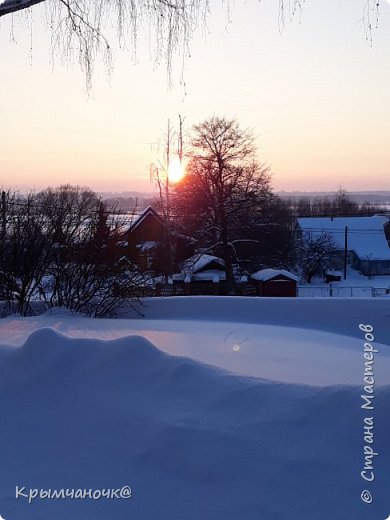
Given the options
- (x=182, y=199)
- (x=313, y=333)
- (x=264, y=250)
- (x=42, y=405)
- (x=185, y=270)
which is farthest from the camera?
(x=264, y=250)

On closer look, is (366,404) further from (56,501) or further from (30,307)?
(30,307)

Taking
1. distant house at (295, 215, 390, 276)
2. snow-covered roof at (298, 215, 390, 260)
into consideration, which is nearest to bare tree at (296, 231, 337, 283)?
distant house at (295, 215, 390, 276)

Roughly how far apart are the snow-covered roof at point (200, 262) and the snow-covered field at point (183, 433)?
23.2 meters

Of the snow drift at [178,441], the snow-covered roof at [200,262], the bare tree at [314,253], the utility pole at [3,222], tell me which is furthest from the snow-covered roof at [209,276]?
the snow drift at [178,441]

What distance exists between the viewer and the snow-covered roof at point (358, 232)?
45.4 meters

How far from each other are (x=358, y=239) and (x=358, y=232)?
1.46m

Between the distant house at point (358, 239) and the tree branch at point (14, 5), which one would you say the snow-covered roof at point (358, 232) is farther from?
the tree branch at point (14, 5)

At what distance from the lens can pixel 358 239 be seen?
4697 cm

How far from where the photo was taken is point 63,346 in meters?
3.83

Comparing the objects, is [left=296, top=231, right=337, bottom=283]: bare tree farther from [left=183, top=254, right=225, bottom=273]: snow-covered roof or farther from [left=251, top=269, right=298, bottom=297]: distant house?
[left=251, top=269, right=298, bottom=297]: distant house

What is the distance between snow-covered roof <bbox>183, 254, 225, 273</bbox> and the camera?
27.6m

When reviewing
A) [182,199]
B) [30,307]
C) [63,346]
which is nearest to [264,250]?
[182,199]

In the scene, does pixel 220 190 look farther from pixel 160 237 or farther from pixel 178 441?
pixel 178 441

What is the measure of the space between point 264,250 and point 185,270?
7.27 metres
